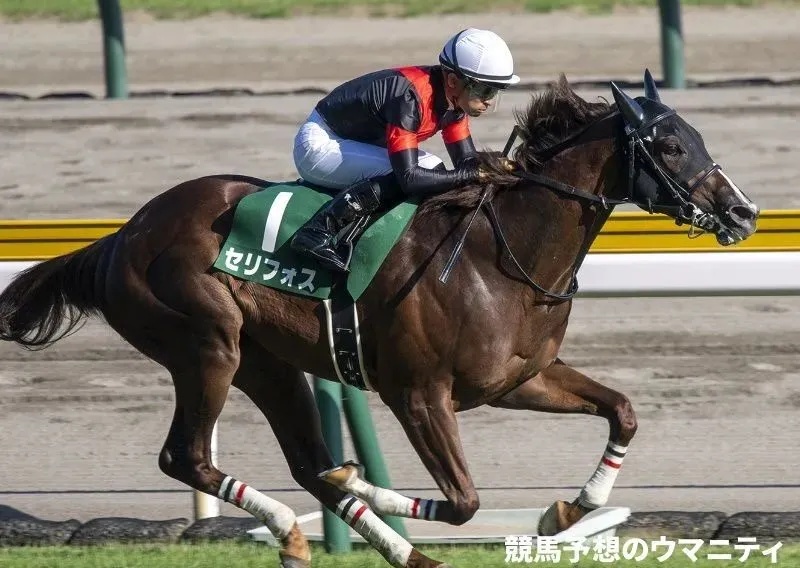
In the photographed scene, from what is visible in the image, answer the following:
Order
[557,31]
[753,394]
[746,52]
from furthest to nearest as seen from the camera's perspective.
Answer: [557,31] < [746,52] < [753,394]

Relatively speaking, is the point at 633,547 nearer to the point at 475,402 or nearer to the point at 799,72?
the point at 475,402

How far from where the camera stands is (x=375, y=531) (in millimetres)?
4809

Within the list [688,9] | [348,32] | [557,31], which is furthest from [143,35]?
[688,9]

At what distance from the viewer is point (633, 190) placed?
182 inches

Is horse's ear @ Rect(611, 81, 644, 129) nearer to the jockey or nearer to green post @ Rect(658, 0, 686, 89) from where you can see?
the jockey

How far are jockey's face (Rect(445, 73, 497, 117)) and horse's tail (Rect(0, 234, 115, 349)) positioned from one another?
1.36 m

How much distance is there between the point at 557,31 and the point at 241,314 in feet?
35.0

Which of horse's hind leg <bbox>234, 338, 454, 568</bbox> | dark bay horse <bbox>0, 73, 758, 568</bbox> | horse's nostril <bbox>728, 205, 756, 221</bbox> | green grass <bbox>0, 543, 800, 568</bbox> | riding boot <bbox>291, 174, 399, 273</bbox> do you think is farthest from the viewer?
horse's hind leg <bbox>234, 338, 454, 568</bbox>

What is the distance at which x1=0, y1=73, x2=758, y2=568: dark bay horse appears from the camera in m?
4.62

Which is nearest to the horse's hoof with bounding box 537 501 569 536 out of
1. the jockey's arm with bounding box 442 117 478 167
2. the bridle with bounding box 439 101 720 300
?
the bridle with bounding box 439 101 720 300

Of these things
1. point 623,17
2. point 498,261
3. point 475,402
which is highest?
point 498,261

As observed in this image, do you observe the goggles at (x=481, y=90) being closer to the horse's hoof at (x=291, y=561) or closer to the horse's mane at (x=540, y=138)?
the horse's mane at (x=540, y=138)

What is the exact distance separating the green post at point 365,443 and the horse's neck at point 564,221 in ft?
2.94

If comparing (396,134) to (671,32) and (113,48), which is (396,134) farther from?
(113,48)
